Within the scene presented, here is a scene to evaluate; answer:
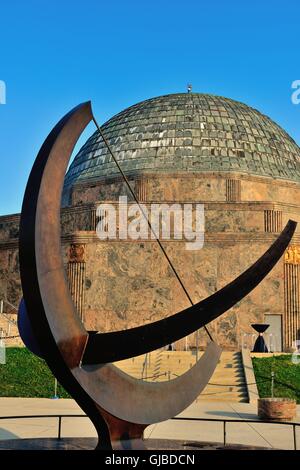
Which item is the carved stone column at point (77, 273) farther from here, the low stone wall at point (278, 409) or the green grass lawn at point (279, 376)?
the low stone wall at point (278, 409)

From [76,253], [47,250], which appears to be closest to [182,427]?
[47,250]

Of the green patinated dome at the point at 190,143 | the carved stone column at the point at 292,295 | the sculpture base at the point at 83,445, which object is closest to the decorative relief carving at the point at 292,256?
the carved stone column at the point at 292,295

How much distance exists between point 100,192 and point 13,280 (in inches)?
154

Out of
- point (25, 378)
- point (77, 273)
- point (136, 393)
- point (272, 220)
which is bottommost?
point (25, 378)

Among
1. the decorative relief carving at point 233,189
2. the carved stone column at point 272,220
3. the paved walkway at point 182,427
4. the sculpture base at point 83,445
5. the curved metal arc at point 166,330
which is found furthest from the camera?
the decorative relief carving at point 233,189

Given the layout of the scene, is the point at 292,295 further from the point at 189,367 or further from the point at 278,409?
the point at 278,409

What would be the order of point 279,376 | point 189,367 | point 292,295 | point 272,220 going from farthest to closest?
point 272,220 → point 292,295 → point 189,367 → point 279,376

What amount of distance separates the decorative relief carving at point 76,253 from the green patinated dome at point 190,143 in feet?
12.8

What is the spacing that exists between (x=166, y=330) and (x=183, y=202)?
34.4 feet

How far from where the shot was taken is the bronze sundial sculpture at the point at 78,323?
363cm

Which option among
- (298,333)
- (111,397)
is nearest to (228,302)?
(111,397)

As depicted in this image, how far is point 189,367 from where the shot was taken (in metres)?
9.80

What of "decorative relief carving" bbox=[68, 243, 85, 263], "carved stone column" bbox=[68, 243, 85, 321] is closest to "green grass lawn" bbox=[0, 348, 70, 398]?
"carved stone column" bbox=[68, 243, 85, 321]
